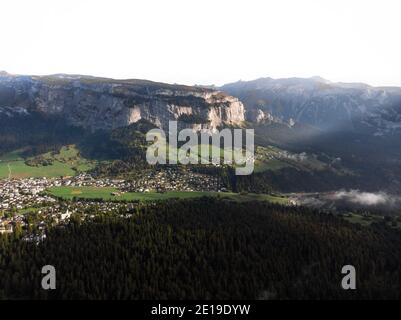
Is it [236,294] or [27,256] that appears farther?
[27,256]

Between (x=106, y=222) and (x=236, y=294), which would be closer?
(x=236, y=294)

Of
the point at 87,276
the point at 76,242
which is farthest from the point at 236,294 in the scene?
the point at 76,242

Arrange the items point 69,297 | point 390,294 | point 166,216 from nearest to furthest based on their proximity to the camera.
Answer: point 69,297 → point 390,294 → point 166,216

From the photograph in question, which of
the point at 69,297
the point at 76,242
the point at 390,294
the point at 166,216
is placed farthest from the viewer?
the point at 166,216

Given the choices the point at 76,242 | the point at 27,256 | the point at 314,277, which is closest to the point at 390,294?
the point at 314,277

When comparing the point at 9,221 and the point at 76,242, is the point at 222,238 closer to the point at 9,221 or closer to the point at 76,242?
the point at 76,242

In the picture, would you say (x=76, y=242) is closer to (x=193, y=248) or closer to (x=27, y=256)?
(x=27, y=256)

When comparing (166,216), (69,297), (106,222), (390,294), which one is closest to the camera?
(69,297)
